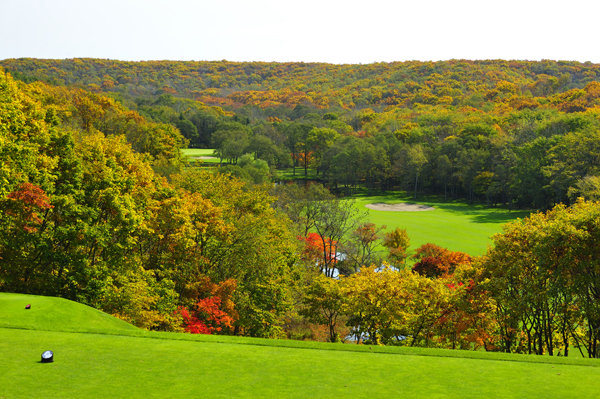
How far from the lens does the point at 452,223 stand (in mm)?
65625

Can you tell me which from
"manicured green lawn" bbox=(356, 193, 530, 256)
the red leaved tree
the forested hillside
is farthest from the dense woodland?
the forested hillside

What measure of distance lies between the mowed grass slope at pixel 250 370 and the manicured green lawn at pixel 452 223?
1485 inches

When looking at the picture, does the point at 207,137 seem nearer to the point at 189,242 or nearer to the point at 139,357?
the point at 189,242

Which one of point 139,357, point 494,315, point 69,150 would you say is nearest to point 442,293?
point 494,315

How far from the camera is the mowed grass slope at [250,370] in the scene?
10.5 meters

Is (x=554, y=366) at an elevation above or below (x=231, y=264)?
above

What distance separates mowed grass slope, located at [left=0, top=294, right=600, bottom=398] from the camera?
10477 mm

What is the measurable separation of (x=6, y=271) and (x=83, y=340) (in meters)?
9.52

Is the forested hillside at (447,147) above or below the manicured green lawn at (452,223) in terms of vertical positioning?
above

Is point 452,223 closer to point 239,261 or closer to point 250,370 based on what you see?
point 239,261

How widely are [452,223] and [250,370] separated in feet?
192

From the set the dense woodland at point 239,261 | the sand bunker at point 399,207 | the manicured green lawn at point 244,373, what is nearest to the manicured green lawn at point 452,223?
the sand bunker at point 399,207

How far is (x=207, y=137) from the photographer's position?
140625 mm

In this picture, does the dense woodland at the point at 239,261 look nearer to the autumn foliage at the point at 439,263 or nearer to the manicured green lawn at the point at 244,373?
the autumn foliage at the point at 439,263
